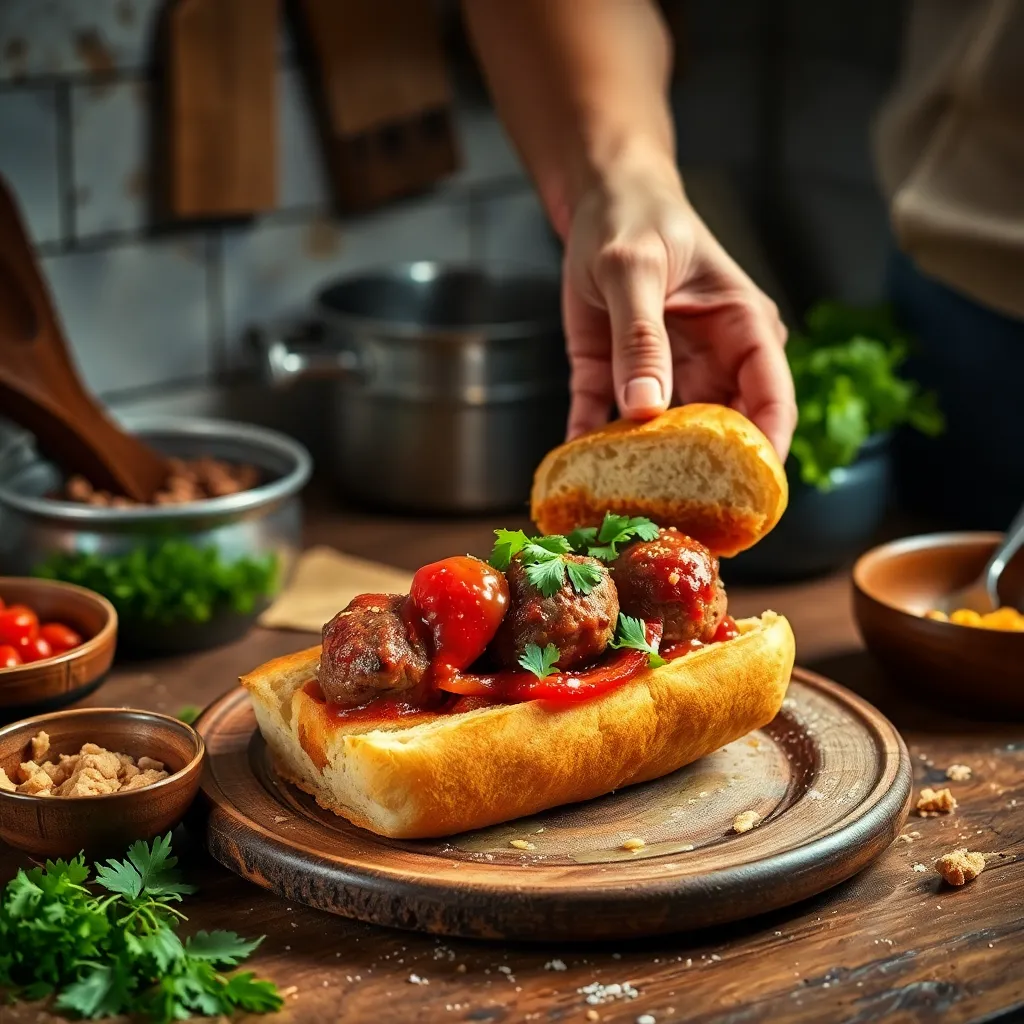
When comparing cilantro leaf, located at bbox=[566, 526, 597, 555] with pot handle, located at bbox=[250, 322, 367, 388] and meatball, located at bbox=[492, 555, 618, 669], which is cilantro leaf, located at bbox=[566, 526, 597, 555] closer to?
meatball, located at bbox=[492, 555, 618, 669]

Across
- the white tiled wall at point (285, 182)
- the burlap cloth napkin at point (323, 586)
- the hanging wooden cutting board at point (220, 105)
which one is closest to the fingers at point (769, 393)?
the burlap cloth napkin at point (323, 586)

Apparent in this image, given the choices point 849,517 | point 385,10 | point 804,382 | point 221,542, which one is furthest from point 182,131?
point 849,517

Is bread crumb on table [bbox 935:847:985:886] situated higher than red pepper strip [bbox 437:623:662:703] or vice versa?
red pepper strip [bbox 437:623:662:703]

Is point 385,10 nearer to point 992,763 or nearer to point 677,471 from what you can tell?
point 677,471

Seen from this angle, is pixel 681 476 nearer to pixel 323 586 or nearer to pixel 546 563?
pixel 546 563

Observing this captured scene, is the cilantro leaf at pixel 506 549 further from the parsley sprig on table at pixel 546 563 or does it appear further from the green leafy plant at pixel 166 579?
the green leafy plant at pixel 166 579

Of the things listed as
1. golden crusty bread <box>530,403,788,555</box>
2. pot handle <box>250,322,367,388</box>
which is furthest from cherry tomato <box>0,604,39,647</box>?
pot handle <box>250,322,367,388</box>
